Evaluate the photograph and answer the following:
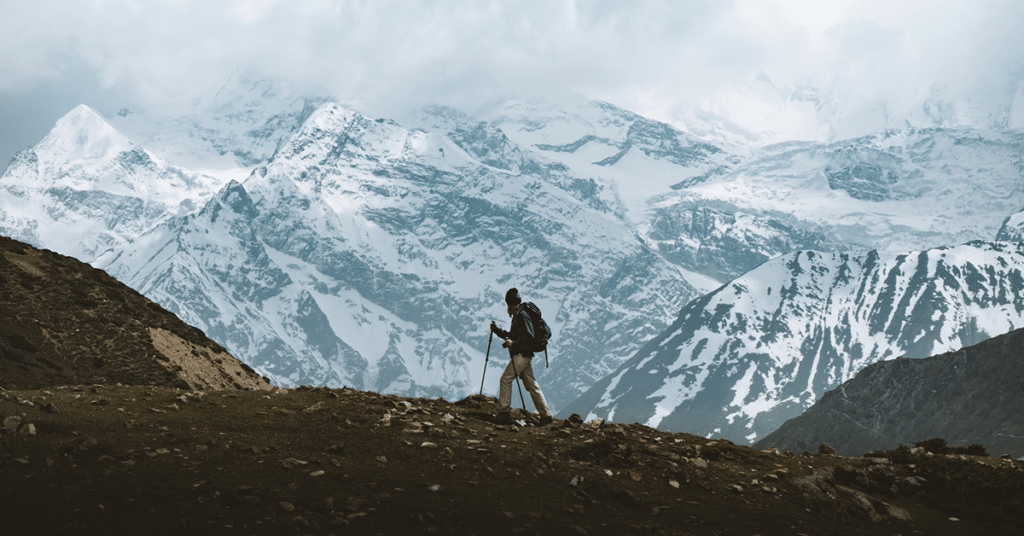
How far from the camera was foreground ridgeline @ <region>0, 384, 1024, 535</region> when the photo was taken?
49.7 feet

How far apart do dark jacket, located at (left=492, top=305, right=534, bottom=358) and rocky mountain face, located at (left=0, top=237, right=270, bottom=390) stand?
A: 500 inches

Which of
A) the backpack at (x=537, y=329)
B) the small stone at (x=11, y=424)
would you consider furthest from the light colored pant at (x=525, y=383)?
the small stone at (x=11, y=424)

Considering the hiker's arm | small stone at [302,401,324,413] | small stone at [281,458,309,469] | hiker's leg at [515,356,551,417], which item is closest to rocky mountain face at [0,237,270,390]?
small stone at [302,401,324,413]

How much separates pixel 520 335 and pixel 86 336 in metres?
15.6

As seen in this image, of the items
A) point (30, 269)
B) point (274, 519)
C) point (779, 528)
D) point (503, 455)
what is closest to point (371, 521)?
point (274, 519)

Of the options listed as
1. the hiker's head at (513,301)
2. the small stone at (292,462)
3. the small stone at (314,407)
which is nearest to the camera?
the small stone at (292,462)

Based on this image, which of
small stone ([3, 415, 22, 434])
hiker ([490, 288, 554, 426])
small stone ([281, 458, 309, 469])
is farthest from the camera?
hiker ([490, 288, 554, 426])

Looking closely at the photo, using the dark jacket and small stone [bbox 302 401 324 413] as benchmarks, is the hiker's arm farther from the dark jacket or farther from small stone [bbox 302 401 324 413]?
small stone [bbox 302 401 324 413]

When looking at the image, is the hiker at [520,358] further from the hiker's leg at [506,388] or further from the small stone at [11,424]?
the small stone at [11,424]

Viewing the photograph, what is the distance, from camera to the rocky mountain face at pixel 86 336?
2836 centimetres

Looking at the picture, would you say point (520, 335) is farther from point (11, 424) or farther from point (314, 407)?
point (11, 424)

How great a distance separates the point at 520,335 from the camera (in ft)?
77.1

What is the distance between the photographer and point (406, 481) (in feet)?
55.1

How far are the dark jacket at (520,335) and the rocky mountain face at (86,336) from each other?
1270cm
